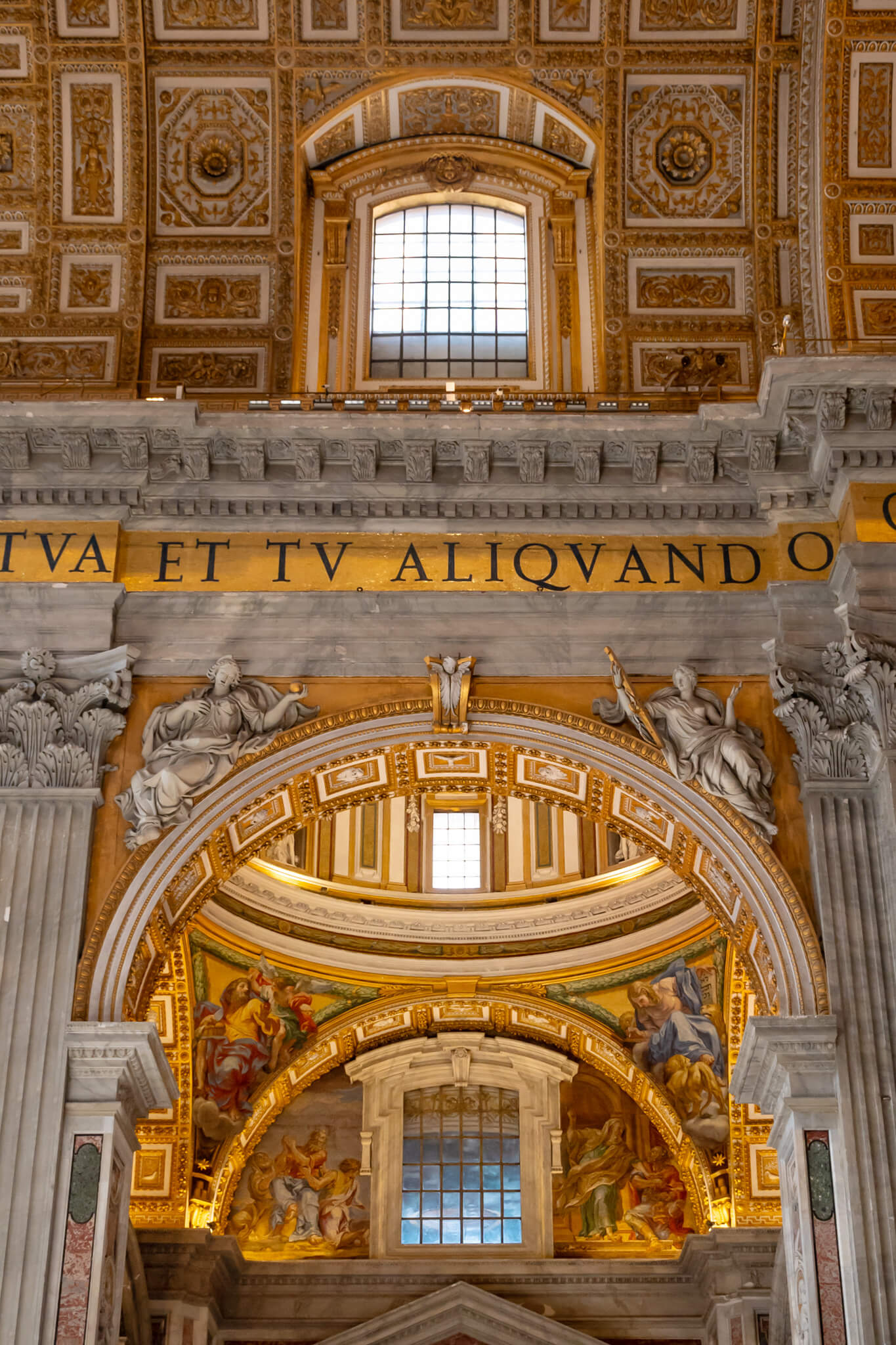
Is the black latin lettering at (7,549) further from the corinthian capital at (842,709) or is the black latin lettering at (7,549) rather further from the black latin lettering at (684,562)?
the corinthian capital at (842,709)

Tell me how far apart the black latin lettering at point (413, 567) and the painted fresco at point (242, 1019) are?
22.7ft

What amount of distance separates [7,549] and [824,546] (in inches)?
262

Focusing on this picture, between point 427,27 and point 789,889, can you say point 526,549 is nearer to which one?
point 789,889

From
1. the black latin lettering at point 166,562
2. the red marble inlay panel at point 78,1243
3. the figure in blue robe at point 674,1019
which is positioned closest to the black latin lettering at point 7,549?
the black latin lettering at point 166,562

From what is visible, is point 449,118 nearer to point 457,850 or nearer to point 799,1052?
point 457,850

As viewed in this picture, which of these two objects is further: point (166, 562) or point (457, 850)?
point (457, 850)

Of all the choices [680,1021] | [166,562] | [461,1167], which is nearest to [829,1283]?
[166,562]

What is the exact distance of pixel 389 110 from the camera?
18.3 metres

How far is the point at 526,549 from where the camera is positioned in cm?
1541

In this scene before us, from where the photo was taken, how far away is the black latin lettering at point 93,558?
1512 centimetres

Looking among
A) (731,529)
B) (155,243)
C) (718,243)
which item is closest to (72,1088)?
(731,529)

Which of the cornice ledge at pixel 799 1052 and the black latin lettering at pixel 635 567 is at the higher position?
the black latin lettering at pixel 635 567

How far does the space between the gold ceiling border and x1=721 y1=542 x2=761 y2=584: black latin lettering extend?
7335 millimetres

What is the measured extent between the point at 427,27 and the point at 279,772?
7.74 meters
